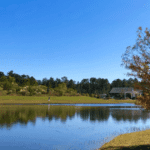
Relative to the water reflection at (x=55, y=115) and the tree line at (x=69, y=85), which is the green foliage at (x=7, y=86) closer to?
the tree line at (x=69, y=85)

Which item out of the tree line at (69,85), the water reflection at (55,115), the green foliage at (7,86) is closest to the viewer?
the water reflection at (55,115)

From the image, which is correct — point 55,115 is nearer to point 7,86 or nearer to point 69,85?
point 7,86

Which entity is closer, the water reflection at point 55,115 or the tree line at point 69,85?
→ the water reflection at point 55,115

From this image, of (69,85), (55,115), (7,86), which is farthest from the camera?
(69,85)

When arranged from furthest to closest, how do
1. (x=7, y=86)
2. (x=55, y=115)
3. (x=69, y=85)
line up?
(x=69, y=85) → (x=7, y=86) → (x=55, y=115)

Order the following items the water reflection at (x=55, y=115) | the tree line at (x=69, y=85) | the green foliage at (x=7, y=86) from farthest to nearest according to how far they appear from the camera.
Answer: the tree line at (x=69, y=85) < the green foliage at (x=7, y=86) < the water reflection at (x=55, y=115)

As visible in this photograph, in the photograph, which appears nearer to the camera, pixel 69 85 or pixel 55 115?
pixel 55 115

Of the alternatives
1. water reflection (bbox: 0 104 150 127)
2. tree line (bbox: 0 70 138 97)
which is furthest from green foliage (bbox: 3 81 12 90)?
water reflection (bbox: 0 104 150 127)

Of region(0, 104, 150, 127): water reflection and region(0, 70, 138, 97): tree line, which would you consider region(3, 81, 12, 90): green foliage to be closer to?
region(0, 70, 138, 97): tree line

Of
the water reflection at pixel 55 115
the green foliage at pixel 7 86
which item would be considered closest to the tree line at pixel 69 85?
the green foliage at pixel 7 86

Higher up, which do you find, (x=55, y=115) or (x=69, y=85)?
(x=69, y=85)

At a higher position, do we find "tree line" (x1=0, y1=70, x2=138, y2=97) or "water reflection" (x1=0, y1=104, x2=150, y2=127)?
"tree line" (x1=0, y1=70, x2=138, y2=97)

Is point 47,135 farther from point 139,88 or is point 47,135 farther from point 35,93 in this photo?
point 35,93

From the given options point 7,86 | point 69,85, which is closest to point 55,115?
point 7,86
